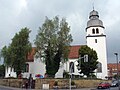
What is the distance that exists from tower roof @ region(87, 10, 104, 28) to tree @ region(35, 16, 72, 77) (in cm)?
1498

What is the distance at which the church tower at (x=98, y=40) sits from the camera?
66.2 meters

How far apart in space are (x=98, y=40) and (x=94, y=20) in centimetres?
643

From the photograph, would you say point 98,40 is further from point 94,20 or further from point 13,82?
point 13,82

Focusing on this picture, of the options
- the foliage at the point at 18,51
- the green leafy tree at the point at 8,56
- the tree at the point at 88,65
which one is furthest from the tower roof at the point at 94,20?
the green leafy tree at the point at 8,56

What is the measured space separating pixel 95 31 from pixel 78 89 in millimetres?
25159

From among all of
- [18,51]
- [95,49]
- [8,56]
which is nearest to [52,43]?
[18,51]

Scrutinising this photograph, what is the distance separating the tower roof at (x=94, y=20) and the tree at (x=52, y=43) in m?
15.0

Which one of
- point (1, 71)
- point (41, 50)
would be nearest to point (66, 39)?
point (41, 50)

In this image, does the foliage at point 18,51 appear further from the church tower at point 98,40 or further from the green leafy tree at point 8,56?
the church tower at point 98,40

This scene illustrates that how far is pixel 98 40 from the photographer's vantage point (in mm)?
67500

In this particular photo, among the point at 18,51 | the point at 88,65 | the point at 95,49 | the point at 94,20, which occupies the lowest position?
the point at 88,65

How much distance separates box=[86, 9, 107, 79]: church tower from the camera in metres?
66.2

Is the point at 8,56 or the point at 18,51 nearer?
the point at 18,51

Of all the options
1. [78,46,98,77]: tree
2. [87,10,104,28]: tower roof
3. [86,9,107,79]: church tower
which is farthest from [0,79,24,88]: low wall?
[87,10,104,28]: tower roof
